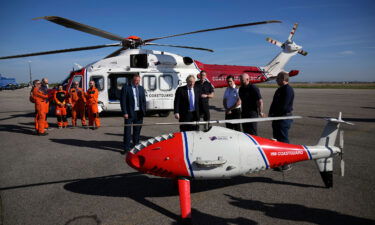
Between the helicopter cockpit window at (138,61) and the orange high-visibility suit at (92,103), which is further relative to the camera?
the helicopter cockpit window at (138,61)

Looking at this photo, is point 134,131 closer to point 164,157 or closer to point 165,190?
point 165,190

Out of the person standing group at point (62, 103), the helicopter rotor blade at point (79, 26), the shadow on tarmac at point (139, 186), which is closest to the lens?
the shadow on tarmac at point (139, 186)

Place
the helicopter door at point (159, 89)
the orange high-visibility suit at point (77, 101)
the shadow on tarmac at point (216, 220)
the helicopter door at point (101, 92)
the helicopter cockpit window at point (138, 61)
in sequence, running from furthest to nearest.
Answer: the helicopter door at point (159, 89)
the helicopter door at point (101, 92)
the helicopter cockpit window at point (138, 61)
the orange high-visibility suit at point (77, 101)
the shadow on tarmac at point (216, 220)

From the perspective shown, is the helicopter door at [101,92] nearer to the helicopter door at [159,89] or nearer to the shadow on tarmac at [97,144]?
the helicopter door at [159,89]

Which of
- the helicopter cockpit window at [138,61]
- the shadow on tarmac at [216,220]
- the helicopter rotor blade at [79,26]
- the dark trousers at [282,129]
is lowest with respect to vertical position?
the shadow on tarmac at [216,220]

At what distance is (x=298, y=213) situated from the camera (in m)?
3.23

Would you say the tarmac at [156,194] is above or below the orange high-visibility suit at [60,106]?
below

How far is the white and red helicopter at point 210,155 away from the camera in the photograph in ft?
10.8

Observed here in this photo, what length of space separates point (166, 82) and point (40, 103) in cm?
548

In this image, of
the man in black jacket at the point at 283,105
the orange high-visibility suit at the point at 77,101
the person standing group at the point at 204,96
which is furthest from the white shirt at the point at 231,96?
the orange high-visibility suit at the point at 77,101

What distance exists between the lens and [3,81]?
5600 cm

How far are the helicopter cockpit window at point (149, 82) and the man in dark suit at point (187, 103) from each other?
6148 millimetres

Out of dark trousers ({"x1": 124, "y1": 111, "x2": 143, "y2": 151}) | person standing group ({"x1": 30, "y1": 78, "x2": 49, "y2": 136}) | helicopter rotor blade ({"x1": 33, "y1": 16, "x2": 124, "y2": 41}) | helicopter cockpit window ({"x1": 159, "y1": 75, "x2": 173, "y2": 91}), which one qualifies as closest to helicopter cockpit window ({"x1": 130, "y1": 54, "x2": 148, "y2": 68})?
helicopter cockpit window ({"x1": 159, "y1": 75, "x2": 173, "y2": 91})

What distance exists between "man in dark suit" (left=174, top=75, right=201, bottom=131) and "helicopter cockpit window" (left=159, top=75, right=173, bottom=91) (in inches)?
239
